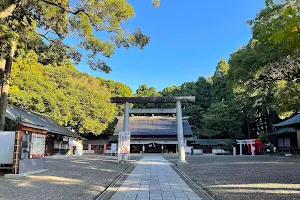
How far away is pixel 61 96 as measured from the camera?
85.2ft

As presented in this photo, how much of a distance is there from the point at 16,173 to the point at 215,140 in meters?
31.5

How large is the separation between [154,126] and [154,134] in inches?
81.1

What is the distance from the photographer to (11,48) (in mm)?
9328

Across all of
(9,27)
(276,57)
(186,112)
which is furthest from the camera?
(186,112)

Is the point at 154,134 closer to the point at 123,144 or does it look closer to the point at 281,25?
the point at 123,144

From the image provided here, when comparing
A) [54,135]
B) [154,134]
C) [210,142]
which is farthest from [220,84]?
[54,135]

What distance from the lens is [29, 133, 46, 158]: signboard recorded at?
353 inches

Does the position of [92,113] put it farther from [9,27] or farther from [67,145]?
[9,27]

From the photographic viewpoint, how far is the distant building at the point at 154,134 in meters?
32.5

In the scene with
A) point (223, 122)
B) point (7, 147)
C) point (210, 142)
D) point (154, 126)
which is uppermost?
point (223, 122)

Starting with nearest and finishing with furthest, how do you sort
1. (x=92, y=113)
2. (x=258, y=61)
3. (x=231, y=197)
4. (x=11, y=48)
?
1. (x=231, y=197)
2. (x=11, y=48)
3. (x=258, y=61)
4. (x=92, y=113)

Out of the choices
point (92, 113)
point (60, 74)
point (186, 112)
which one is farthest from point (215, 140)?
point (60, 74)

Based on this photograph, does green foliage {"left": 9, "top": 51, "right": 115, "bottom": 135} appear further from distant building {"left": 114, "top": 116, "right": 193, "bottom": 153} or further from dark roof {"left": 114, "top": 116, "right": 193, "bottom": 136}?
distant building {"left": 114, "top": 116, "right": 193, "bottom": 153}

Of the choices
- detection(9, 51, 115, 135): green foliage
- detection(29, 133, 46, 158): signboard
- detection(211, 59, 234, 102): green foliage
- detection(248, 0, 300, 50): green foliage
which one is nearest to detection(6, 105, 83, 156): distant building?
detection(9, 51, 115, 135): green foliage
